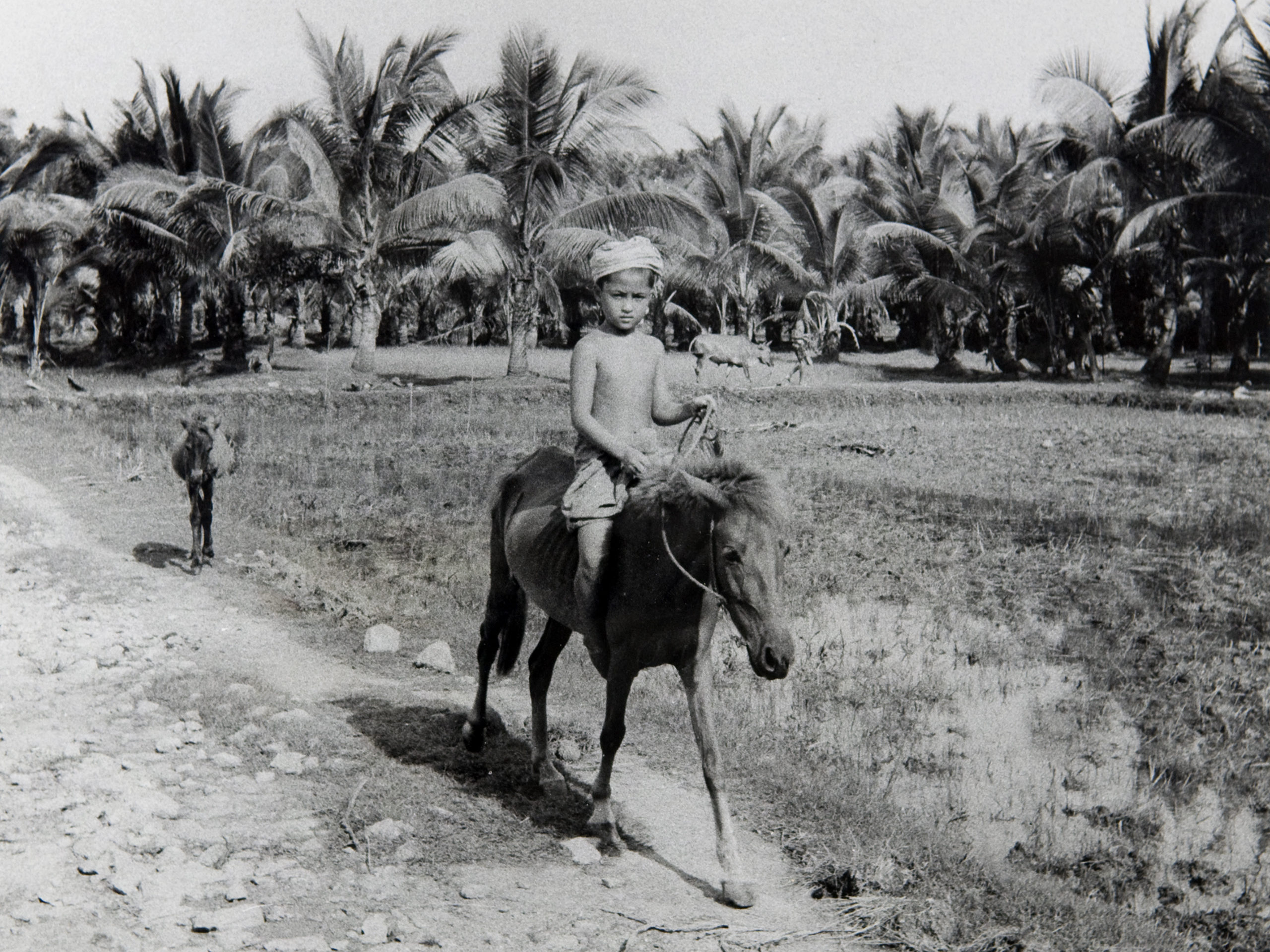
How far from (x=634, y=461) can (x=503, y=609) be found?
1700 mm

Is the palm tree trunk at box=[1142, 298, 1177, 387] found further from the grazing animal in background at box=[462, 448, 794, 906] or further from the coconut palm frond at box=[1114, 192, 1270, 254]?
the grazing animal in background at box=[462, 448, 794, 906]

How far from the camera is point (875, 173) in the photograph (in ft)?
111

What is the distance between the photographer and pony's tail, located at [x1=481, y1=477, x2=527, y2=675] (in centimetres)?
526

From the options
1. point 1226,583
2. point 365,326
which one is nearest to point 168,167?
point 365,326

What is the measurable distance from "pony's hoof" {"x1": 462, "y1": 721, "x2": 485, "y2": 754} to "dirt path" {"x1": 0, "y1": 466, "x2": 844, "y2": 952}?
0.33m

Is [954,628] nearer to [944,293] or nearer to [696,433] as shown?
[696,433]

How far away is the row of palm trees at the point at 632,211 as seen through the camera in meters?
20.1

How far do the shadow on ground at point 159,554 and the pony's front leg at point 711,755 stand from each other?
6.21m

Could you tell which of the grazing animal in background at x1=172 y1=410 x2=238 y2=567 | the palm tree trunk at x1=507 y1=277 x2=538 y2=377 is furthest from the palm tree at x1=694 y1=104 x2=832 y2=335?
the grazing animal in background at x1=172 y1=410 x2=238 y2=567

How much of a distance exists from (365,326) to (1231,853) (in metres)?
20.9

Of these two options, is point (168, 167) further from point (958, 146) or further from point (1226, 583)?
point (1226, 583)

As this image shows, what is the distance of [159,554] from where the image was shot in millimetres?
9180

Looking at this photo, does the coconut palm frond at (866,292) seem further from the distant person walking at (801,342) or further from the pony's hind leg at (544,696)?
the pony's hind leg at (544,696)

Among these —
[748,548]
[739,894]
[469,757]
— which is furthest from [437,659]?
[748,548]
